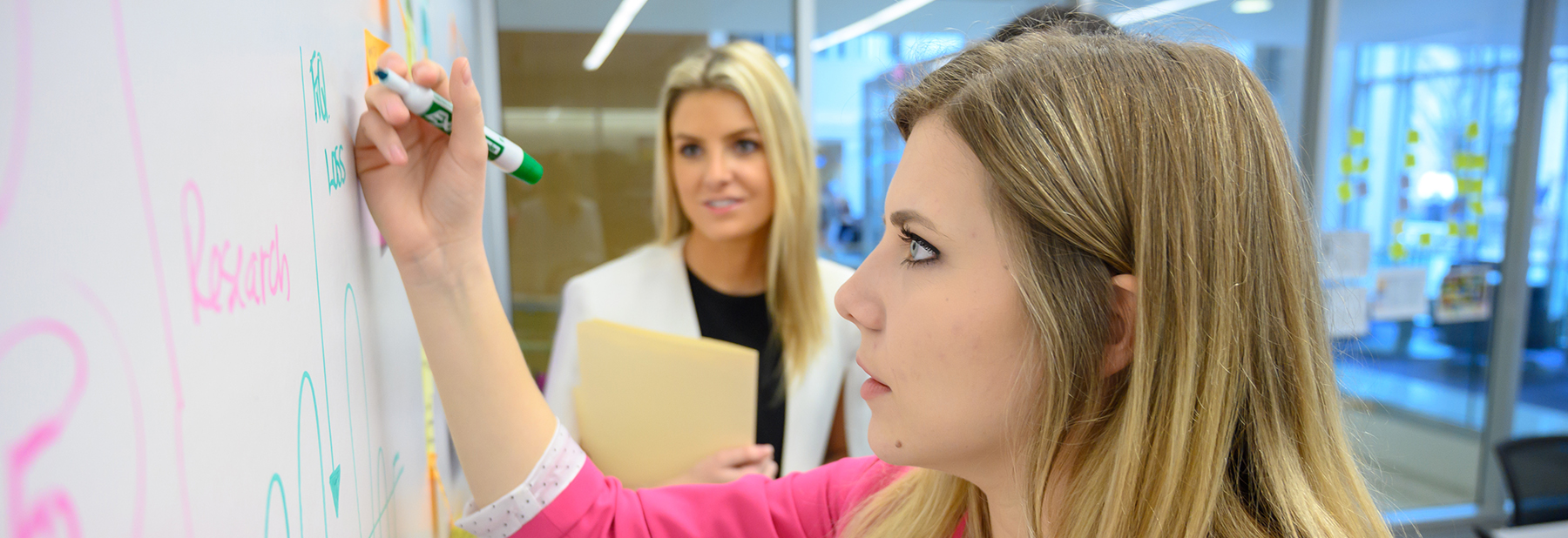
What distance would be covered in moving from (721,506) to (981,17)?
97.6 inches

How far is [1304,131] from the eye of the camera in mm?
3332

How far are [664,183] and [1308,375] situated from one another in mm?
1205

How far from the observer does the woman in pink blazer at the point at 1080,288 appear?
25.6 inches

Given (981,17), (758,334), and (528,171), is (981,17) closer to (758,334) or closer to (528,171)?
(758,334)

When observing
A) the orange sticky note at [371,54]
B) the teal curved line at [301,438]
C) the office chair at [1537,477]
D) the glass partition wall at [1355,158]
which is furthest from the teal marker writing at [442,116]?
the office chair at [1537,477]

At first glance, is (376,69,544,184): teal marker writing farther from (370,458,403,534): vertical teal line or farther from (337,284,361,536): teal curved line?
(370,458,403,534): vertical teal line

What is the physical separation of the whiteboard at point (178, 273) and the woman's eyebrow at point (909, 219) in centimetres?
44

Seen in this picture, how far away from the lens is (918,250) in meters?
0.74

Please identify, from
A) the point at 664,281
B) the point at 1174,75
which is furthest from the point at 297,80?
the point at 664,281

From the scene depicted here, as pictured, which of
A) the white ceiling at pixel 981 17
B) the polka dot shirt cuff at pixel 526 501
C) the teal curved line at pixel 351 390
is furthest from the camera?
the white ceiling at pixel 981 17

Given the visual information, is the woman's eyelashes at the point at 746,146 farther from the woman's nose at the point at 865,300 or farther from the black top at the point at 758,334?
the woman's nose at the point at 865,300

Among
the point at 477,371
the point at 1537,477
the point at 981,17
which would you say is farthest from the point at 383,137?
the point at 1537,477

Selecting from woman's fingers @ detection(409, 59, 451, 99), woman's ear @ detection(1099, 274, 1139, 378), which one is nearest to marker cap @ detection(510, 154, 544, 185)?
woman's fingers @ detection(409, 59, 451, 99)

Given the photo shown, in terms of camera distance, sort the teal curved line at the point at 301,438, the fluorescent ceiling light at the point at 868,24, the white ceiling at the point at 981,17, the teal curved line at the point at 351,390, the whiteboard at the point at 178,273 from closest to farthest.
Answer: the whiteboard at the point at 178,273 → the teal curved line at the point at 301,438 → the teal curved line at the point at 351,390 → the white ceiling at the point at 981,17 → the fluorescent ceiling light at the point at 868,24
